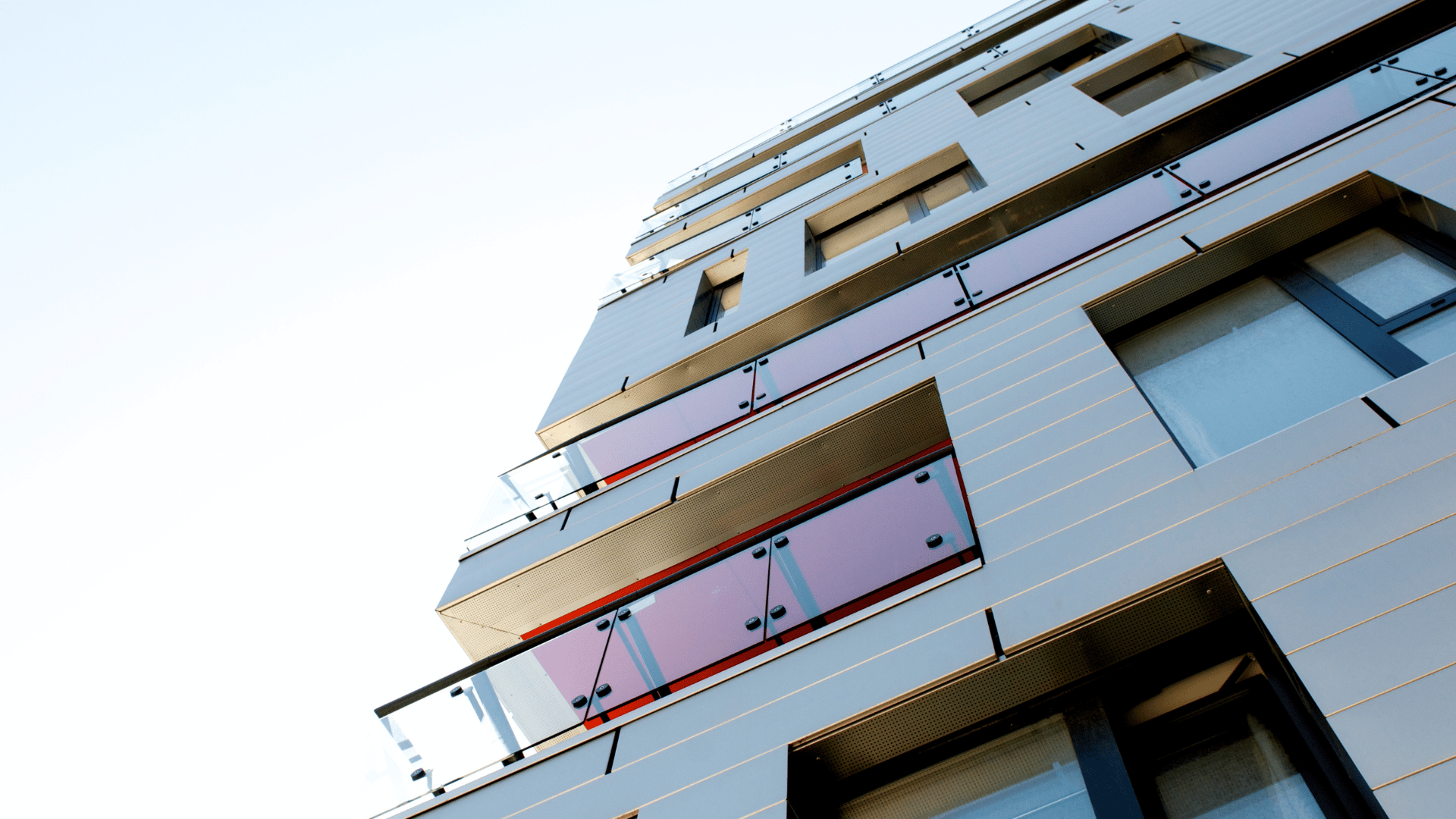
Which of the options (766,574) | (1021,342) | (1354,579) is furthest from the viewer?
(1021,342)

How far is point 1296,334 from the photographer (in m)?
4.30

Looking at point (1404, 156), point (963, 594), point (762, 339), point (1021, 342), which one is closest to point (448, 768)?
point (963, 594)

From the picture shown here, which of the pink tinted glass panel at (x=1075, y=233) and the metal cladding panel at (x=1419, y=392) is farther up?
the pink tinted glass panel at (x=1075, y=233)

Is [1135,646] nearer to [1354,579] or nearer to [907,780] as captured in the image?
[1354,579]

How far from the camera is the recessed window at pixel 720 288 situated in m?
10.6

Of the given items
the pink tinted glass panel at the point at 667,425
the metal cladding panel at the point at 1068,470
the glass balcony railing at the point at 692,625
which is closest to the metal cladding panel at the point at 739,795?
the glass balcony railing at the point at 692,625

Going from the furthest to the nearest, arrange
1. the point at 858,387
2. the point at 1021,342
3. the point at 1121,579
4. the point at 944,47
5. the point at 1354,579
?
1. the point at 944,47
2. the point at 858,387
3. the point at 1021,342
4. the point at 1121,579
5. the point at 1354,579

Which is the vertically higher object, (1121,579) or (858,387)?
(858,387)

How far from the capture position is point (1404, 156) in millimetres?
4461

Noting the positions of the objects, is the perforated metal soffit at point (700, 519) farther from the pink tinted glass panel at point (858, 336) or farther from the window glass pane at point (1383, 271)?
the window glass pane at point (1383, 271)

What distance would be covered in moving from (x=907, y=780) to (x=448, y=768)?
2.48 meters

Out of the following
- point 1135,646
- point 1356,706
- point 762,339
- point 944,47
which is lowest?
point 1356,706

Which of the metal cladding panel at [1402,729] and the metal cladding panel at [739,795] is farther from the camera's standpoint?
the metal cladding panel at [739,795]

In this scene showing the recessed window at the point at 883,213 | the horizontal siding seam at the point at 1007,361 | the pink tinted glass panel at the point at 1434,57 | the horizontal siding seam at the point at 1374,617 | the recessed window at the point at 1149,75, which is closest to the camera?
the horizontal siding seam at the point at 1374,617
